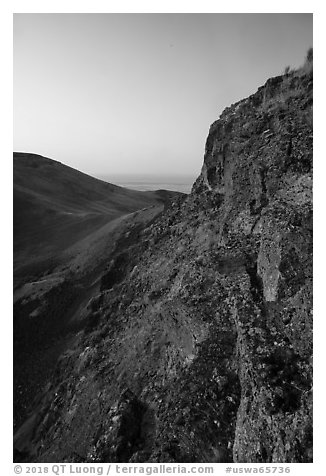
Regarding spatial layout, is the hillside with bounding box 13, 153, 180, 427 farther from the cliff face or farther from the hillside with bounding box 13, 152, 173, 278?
the cliff face

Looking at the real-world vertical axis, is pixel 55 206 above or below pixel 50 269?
above

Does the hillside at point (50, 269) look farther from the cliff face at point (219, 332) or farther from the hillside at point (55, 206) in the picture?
the cliff face at point (219, 332)

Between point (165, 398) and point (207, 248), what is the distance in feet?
17.1

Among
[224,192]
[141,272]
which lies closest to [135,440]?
[141,272]

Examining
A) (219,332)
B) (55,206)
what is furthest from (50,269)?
(219,332)

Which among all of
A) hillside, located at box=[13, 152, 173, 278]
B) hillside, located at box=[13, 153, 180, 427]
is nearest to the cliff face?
hillside, located at box=[13, 153, 180, 427]

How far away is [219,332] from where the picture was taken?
9188 millimetres

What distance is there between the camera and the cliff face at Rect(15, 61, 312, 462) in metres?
7.52

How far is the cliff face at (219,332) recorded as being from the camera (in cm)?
752

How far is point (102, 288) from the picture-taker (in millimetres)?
18266

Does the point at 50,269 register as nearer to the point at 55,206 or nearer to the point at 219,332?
the point at 55,206

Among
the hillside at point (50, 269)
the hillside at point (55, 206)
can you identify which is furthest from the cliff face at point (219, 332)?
the hillside at point (55, 206)

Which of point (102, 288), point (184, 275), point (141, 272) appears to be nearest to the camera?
point (184, 275)

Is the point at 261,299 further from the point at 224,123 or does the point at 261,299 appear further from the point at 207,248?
the point at 224,123
